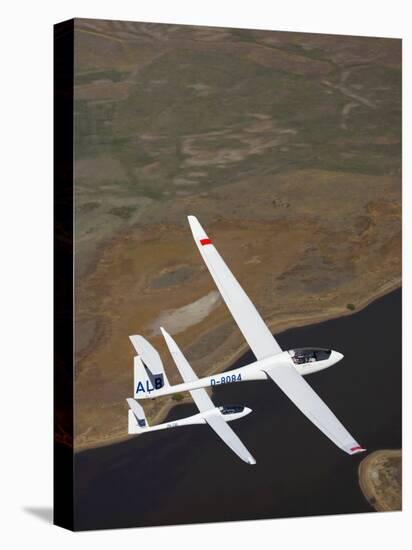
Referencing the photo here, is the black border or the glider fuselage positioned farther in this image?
the glider fuselage

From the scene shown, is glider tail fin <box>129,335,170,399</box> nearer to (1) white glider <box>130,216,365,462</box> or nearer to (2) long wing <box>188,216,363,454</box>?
(1) white glider <box>130,216,365,462</box>

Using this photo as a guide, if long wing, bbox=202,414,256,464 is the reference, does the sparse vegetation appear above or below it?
above

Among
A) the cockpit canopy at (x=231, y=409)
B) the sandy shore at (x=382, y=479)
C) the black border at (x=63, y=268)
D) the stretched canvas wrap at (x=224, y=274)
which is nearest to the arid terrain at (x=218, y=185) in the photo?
the stretched canvas wrap at (x=224, y=274)

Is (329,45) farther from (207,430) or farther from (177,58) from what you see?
(207,430)

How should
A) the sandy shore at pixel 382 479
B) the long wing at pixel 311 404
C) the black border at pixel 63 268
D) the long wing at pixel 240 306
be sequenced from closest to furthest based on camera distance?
1. the black border at pixel 63 268
2. the long wing at pixel 311 404
3. the long wing at pixel 240 306
4. the sandy shore at pixel 382 479

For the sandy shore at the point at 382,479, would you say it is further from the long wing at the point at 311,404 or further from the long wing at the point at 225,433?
the long wing at the point at 225,433

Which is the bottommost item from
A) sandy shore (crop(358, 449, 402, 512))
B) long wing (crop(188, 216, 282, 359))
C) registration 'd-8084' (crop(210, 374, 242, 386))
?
sandy shore (crop(358, 449, 402, 512))

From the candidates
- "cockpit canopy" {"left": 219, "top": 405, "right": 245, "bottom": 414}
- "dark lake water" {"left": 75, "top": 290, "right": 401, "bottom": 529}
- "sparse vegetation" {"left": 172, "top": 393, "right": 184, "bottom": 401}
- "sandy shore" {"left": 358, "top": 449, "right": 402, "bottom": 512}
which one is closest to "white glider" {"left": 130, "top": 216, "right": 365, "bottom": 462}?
"sparse vegetation" {"left": 172, "top": 393, "right": 184, "bottom": 401}

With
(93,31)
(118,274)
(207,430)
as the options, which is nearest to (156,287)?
(118,274)
